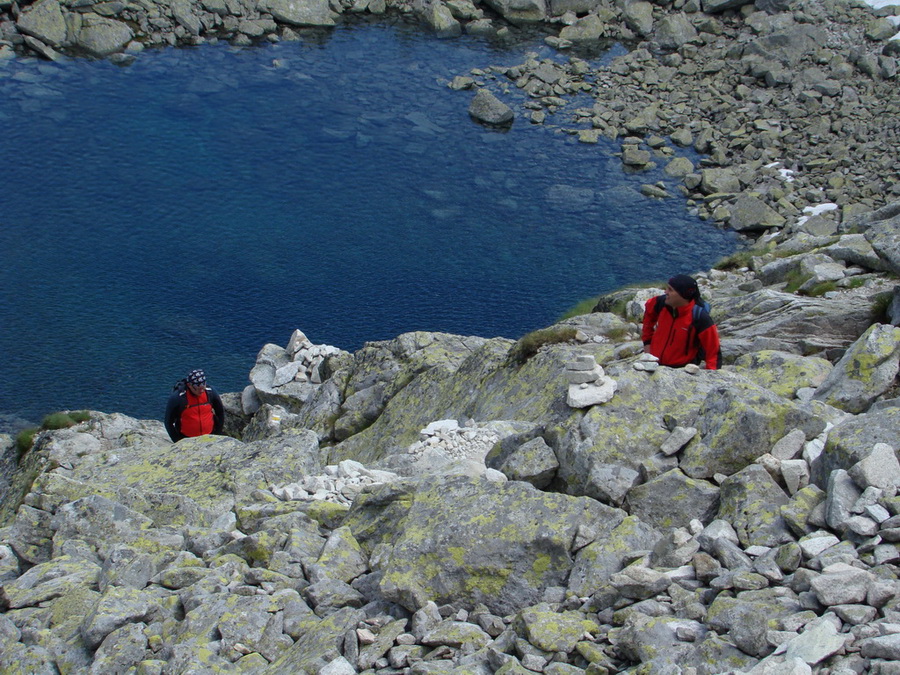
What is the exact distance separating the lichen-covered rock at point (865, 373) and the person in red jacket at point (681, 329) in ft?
7.11

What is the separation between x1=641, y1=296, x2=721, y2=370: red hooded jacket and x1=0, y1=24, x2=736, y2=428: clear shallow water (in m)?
25.0

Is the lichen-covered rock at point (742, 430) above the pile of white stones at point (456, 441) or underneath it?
above

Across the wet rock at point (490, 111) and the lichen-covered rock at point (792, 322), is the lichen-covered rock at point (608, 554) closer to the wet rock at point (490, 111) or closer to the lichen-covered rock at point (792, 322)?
the lichen-covered rock at point (792, 322)

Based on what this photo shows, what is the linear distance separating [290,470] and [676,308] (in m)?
9.27

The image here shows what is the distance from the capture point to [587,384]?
1565 cm

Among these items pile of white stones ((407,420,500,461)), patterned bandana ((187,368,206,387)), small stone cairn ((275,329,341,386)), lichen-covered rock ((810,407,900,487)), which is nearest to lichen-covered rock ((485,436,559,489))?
pile of white stones ((407,420,500,461))

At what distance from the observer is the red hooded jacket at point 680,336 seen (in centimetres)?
1652

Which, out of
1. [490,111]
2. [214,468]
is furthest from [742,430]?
[490,111]

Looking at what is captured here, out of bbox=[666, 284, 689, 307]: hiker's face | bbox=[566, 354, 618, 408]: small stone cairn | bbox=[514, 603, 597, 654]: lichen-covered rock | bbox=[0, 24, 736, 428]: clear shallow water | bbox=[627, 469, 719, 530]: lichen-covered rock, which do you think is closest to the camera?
bbox=[514, 603, 597, 654]: lichen-covered rock

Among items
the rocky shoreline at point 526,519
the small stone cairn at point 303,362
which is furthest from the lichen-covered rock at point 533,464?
the small stone cairn at point 303,362

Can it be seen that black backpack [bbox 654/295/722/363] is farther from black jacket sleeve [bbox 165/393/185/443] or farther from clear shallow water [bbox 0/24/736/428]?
clear shallow water [bbox 0/24/736/428]

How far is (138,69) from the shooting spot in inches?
2616

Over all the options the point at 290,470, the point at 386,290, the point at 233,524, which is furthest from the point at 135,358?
the point at 233,524

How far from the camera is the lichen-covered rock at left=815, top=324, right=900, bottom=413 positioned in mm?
14508
